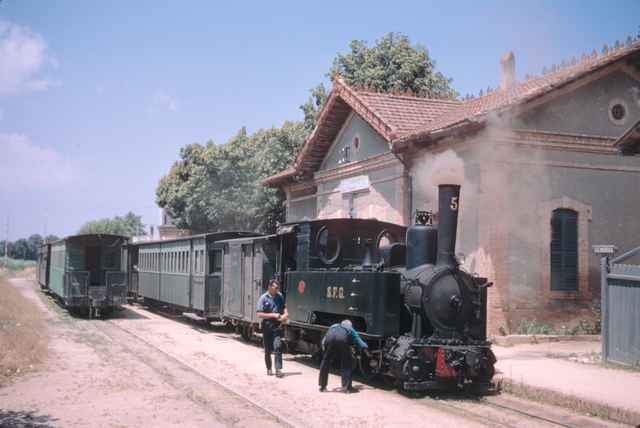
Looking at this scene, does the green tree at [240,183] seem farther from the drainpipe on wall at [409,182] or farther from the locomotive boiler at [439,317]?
the locomotive boiler at [439,317]

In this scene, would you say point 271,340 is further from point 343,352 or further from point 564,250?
point 564,250

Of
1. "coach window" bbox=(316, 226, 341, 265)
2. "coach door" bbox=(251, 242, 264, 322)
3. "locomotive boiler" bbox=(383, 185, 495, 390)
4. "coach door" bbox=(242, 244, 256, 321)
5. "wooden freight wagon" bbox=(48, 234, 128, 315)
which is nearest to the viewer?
"locomotive boiler" bbox=(383, 185, 495, 390)

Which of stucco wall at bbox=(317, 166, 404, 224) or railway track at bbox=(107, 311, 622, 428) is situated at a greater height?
stucco wall at bbox=(317, 166, 404, 224)

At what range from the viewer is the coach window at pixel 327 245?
35.9 ft

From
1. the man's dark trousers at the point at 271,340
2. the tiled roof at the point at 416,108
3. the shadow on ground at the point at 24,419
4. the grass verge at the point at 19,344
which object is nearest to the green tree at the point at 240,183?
the tiled roof at the point at 416,108

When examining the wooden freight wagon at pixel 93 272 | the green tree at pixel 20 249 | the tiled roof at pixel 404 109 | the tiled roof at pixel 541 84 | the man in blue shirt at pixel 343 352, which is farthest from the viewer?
the green tree at pixel 20 249

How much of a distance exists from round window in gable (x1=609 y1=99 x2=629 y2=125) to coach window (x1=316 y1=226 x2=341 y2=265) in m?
8.44

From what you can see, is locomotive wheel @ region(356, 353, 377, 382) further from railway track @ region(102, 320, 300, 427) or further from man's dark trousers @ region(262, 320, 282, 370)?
railway track @ region(102, 320, 300, 427)

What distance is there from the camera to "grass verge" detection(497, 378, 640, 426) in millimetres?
7667

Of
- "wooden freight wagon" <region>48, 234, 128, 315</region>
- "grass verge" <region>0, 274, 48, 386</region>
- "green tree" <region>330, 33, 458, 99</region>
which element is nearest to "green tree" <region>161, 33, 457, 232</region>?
"green tree" <region>330, 33, 458, 99</region>

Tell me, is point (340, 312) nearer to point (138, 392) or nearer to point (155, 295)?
point (138, 392)

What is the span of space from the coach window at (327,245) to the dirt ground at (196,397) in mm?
1908

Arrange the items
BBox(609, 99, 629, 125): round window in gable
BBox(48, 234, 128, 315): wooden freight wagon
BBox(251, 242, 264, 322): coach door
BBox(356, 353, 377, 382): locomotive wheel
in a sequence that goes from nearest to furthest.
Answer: BBox(356, 353, 377, 382): locomotive wheel, BBox(251, 242, 264, 322): coach door, BBox(609, 99, 629, 125): round window in gable, BBox(48, 234, 128, 315): wooden freight wagon

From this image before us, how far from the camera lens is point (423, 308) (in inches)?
347
